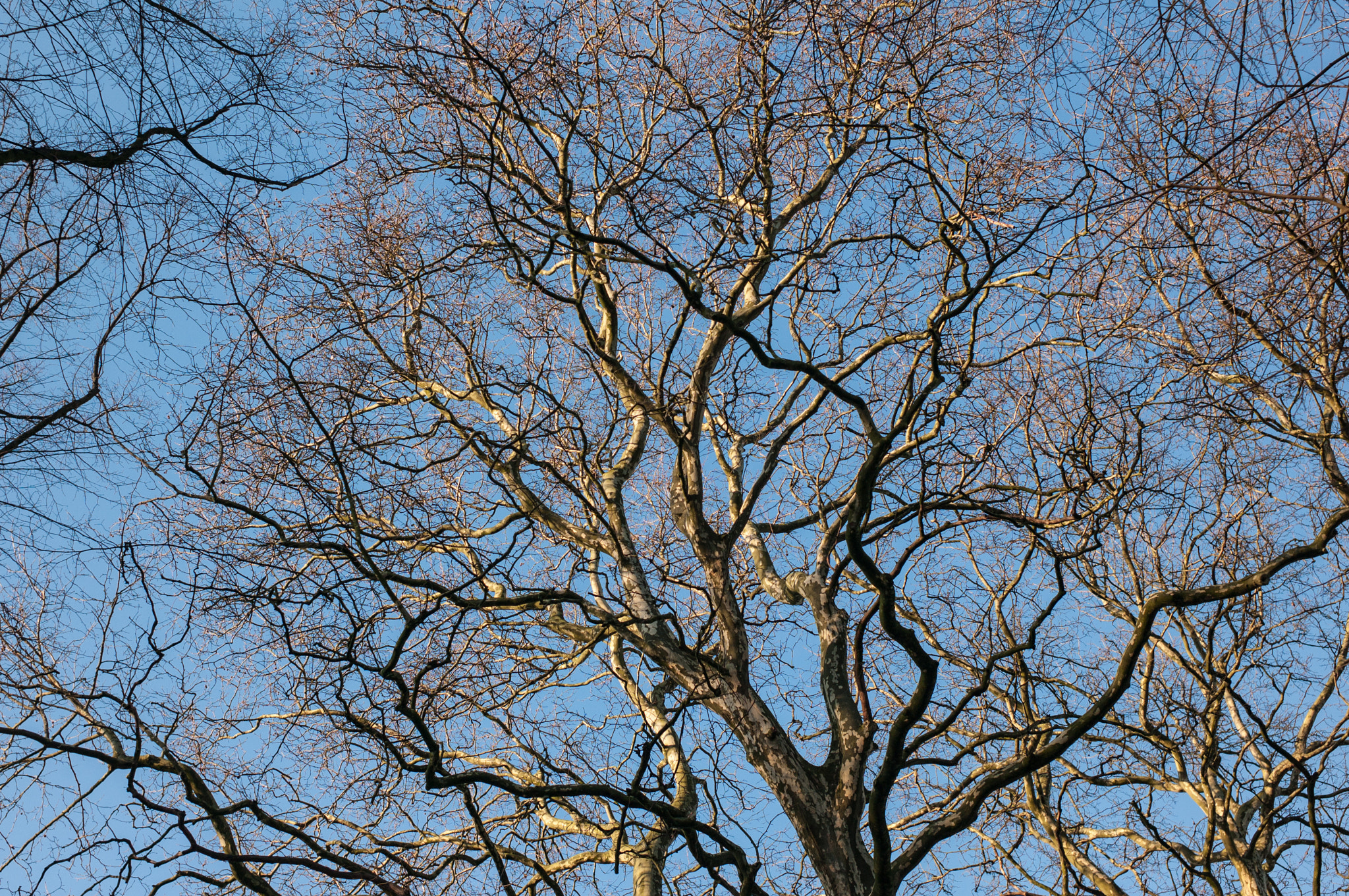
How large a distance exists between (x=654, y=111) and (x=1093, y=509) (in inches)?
151

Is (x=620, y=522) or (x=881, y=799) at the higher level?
(x=620, y=522)

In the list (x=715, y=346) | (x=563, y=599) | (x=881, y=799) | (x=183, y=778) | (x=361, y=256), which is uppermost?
(x=361, y=256)

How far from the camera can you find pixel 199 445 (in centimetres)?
569

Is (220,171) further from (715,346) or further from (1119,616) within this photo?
(1119,616)

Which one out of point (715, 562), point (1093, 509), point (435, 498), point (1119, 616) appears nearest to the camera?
point (1093, 509)

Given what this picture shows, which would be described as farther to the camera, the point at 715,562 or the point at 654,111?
the point at 654,111

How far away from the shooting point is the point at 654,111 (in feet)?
22.6

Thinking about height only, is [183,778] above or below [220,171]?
below

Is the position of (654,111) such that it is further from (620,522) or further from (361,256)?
(620,522)

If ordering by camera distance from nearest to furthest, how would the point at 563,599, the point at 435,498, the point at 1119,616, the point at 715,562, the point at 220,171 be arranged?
the point at 220,171 → the point at 563,599 → the point at 715,562 → the point at 435,498 → the point at 1119,616

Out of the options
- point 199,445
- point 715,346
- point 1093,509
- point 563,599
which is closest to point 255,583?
point 199,445

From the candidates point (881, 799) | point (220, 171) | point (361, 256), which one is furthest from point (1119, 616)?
point (220, 171)

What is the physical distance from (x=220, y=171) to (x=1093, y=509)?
4592 mm

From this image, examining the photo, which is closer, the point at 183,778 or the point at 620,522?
the point at 183,778
